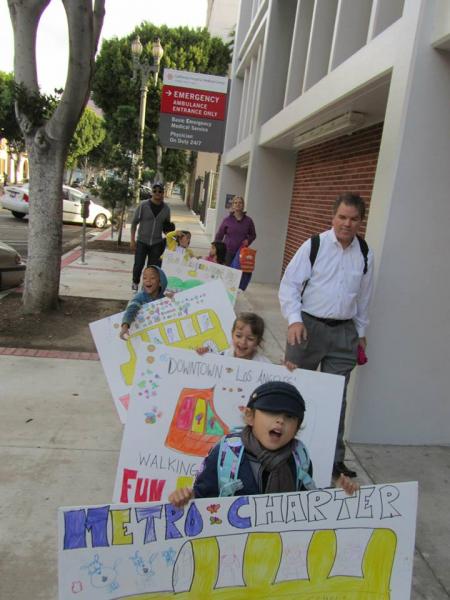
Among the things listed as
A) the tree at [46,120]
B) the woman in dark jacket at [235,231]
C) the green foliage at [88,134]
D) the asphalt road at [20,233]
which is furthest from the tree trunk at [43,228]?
the green foliage at [88,134]

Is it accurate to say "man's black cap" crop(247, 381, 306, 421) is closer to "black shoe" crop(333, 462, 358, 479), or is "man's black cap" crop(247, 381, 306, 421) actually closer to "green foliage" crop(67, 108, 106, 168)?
"black shoe" crop(333, 462, 358, 479)

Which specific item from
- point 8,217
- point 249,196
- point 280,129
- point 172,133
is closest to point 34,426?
point 280,129

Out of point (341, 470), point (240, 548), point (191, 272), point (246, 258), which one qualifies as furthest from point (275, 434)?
point (246, 258)

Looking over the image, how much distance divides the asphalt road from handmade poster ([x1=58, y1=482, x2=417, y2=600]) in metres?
11.7

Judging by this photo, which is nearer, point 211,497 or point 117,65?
point 211,497

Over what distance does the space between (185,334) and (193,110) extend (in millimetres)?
12498

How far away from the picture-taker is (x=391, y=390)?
13.1ft

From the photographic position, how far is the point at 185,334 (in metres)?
3.93

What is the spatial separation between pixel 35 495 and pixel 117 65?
3083 centimetres

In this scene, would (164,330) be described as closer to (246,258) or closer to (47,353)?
(47,353)

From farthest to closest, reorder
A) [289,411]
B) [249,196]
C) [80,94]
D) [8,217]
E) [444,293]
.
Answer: [8,217], [249,196], [80,94], [444,293], [289,411]

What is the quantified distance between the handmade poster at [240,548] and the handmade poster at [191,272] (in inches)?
185

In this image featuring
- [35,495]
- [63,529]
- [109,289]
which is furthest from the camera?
[109,289]

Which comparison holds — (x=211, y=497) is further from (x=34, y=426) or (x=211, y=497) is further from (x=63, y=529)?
(x=34, y=426)
